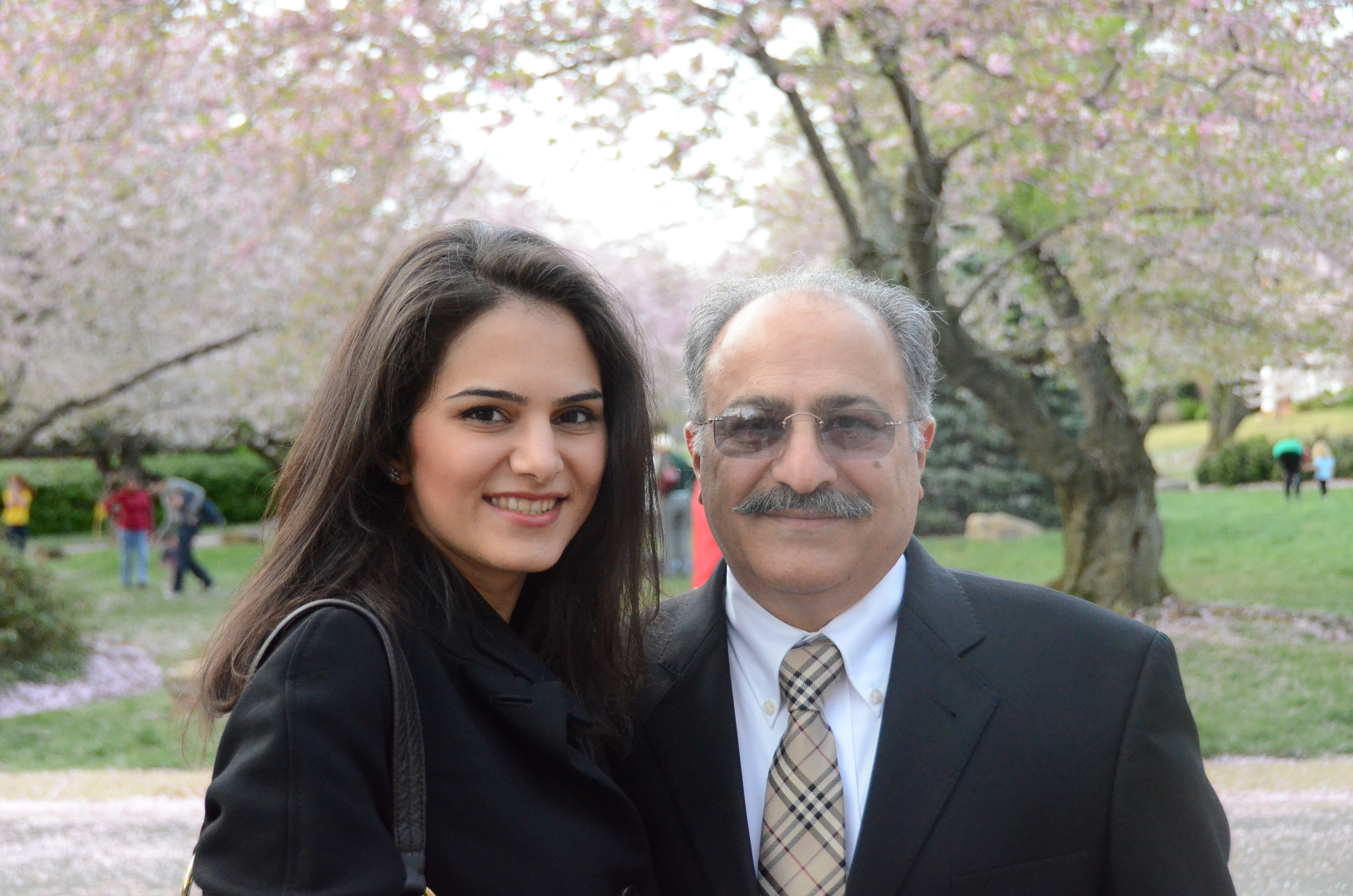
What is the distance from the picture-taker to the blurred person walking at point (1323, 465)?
17875mm

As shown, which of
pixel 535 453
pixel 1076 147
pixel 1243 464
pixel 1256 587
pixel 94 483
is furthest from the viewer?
pixel 94 483

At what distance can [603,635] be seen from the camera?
240cm

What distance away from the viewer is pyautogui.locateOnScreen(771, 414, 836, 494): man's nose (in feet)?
7.47

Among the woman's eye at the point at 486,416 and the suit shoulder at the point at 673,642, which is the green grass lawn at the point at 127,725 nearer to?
the suit shoulder at the point at 673,642

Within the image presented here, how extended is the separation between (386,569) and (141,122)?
11.1 metres

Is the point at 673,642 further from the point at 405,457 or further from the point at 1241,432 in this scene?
the point at 1241,432

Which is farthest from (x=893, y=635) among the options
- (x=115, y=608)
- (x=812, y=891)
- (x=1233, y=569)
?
(x=115, y=608)

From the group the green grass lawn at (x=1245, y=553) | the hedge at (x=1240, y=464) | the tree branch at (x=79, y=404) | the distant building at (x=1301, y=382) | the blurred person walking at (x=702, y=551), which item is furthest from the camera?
the hedge at (x=1240, y=464)

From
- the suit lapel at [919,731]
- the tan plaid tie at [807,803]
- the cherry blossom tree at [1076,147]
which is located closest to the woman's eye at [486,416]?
the tan plaid tie at [807,803]

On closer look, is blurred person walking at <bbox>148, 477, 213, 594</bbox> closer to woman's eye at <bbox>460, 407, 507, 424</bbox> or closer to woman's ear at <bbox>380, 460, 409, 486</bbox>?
woman's ear at <bbox>380, 460, 409, 486</bbox>

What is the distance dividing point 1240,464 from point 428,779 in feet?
76.8

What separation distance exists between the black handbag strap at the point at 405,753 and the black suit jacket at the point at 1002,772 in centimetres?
59

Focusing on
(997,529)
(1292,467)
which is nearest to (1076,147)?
(1292,467)

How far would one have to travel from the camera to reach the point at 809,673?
2.29 metres
